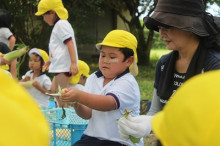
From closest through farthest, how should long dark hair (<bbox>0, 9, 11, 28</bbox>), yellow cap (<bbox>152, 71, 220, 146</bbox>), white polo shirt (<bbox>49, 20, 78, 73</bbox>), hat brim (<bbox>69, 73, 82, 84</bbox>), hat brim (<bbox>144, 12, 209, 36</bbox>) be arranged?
yellow cap (<bbox>152, 71, 220, 146</bbox>) → hat brim (<bbox>144, 12, 209, 36</bbox>) → white polo shirt (<bbox>49, 20, 78, 73</bbox>) → hat brim (<bbox>69, 73, 82, 84</bbox>) → long dark hair (<bbox>0, 9, 11, 28</bbox>)

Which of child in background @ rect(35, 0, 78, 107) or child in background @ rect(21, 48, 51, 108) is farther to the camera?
child in background @ rect(21, 48, 51, 108)

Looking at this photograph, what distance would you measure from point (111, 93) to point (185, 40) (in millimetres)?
655

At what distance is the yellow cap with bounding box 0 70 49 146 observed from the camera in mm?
727

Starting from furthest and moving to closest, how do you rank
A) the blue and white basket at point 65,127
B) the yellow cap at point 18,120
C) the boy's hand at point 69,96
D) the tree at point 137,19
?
the tree at point 137,19 < the blue and white basket at point 65,127 < the boy's hand at point 69,96 < the yellow cap at point 18,120

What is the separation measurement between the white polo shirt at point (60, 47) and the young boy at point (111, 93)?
5.54 feet

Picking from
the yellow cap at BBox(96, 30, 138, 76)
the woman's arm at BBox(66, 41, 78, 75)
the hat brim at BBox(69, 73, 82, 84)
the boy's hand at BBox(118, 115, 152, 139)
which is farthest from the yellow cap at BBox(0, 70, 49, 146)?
the hat brim at BBox(69, 73, 82, 84)

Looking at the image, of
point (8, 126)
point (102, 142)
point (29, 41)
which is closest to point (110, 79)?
point (102, 142)

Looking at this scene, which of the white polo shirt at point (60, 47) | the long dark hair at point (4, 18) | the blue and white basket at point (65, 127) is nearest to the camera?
the blue and white basket at point (65, 127)

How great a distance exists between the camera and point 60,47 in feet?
14.2

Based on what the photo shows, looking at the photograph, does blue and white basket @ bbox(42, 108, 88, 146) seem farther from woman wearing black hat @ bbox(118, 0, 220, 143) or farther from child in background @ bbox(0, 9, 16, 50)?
child in background @ bbox(0, 9, 16, 50)

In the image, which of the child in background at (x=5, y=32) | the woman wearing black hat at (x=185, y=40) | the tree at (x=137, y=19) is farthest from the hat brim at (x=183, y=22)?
the tree at (x=137, y=19)

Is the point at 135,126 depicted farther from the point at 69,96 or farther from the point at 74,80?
the point at 74,80

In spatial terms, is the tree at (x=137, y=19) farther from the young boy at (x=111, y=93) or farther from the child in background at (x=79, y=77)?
the young boy at (x=111, y=93)

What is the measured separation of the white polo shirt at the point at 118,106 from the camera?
7.93 ft
